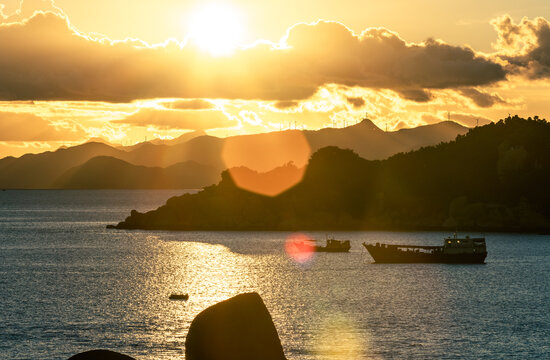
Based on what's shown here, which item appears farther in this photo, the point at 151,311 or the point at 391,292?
the point at 391,292

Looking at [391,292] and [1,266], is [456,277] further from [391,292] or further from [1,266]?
[1,266]

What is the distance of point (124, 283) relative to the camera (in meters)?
121

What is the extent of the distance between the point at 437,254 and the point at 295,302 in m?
63.2

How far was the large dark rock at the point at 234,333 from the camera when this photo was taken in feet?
105

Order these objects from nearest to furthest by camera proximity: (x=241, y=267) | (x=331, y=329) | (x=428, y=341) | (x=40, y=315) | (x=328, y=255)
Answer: (x=428, y=341) < (x=331, y=329) < (x=40, y=315) < (x=241, y=267) < (x=328, y=255)

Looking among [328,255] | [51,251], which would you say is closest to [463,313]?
[328,255]

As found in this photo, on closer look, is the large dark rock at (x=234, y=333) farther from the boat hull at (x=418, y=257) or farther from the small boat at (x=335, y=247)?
the small boat at (x=335, y=247)

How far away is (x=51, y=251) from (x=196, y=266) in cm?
4641

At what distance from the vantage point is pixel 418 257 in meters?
155

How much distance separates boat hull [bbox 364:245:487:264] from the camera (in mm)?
153375

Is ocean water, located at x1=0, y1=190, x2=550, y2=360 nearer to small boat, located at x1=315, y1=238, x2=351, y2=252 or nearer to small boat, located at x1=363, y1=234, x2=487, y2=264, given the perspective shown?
small boat, located at x1=363, y1=234, x2=487, y2=264

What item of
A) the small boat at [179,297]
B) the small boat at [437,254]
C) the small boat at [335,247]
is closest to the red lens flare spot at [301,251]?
the small boat at [335,247]

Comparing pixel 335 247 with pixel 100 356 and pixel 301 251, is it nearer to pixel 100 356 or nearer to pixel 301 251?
pixel 301 251

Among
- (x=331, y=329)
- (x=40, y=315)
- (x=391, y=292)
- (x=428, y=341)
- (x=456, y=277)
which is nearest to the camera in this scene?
(x=428, y=341)
